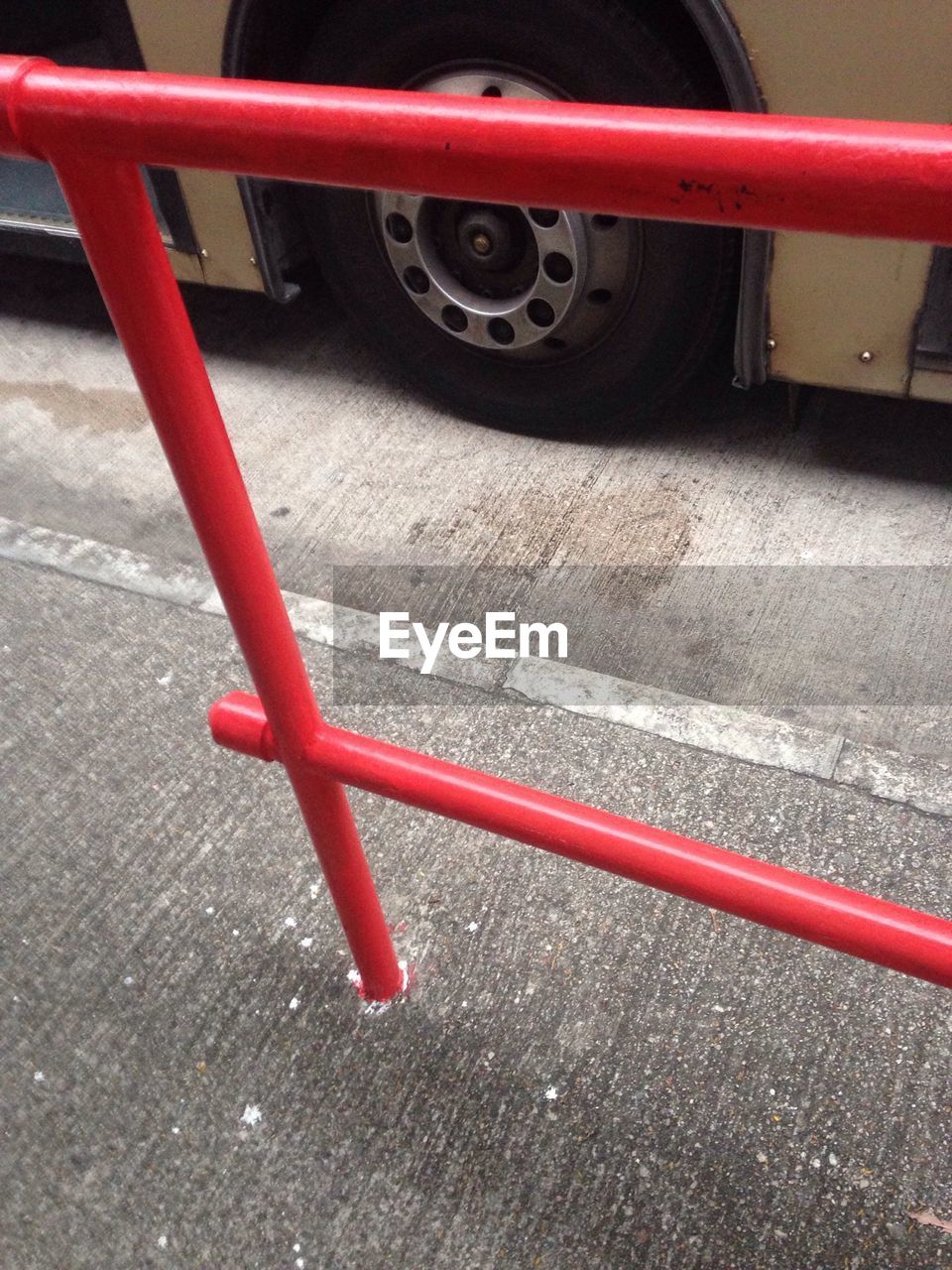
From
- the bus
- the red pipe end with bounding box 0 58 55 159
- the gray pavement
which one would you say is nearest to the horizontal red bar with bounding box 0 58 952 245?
the red pipe end with bounding box 0 58 55 159

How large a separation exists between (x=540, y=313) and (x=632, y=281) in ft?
0.77

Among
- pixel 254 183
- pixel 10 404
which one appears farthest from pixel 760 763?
pixel 10 404

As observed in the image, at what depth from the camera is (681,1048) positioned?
1.55 m

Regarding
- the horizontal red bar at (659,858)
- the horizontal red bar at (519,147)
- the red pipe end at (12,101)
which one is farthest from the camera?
the horizontal red bar at (659,858)

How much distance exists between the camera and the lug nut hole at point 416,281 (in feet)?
8.46

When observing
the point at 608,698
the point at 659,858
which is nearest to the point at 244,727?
the point at 659,858

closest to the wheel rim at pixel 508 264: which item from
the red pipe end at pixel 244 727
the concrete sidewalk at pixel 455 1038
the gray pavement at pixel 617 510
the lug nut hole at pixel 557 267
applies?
the lug nut hole at pixel 557 267

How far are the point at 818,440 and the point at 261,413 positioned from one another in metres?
1.48

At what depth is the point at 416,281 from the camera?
2.60m

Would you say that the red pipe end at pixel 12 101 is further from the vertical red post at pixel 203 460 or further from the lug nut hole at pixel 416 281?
the lug nut hole at pixel 416 281

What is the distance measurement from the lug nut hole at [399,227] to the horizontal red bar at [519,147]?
5.60 ft

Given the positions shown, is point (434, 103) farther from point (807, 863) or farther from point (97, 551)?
point (97, 551)

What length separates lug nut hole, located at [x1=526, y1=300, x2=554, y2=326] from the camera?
8.08ft

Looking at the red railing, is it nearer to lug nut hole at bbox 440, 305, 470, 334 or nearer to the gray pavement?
the gray pavement
